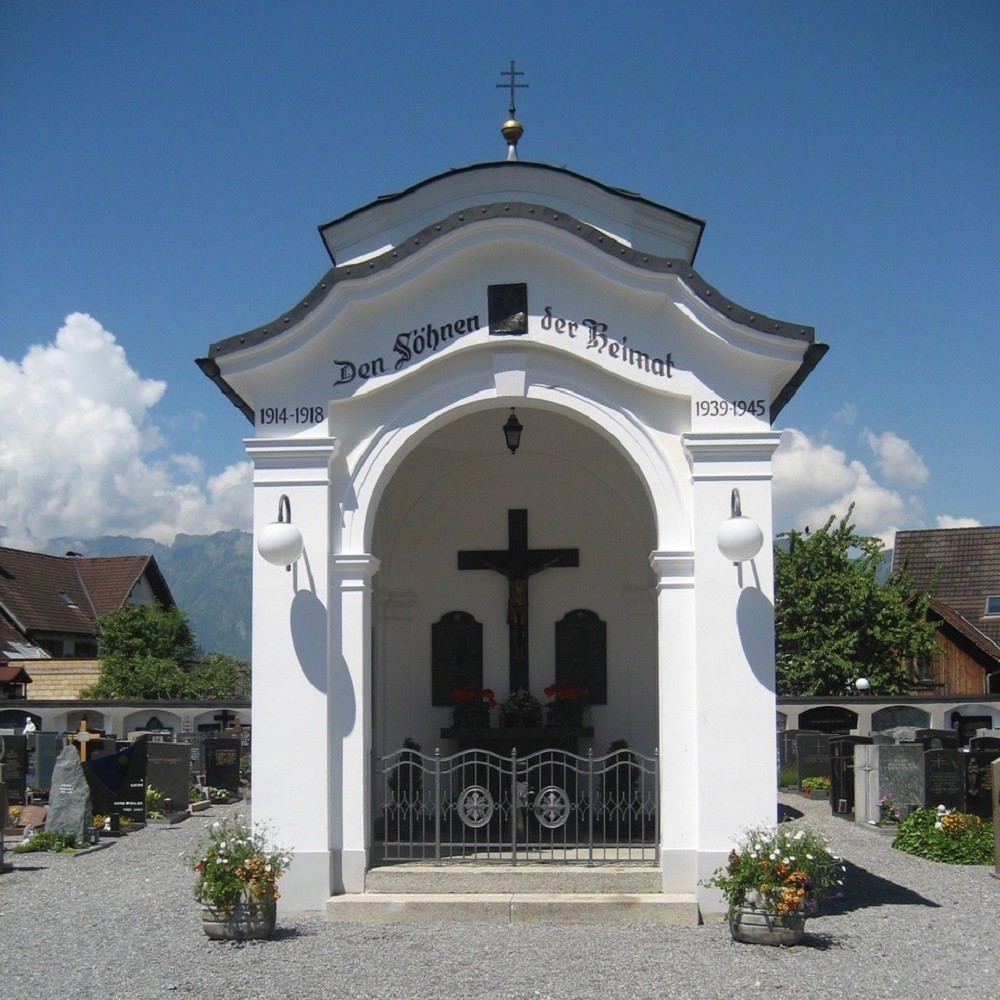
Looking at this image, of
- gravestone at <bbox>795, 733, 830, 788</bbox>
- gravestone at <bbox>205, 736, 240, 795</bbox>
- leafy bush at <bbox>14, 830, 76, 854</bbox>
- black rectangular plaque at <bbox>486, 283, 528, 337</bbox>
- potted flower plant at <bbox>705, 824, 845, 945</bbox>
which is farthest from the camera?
gravestone at <bbox>795, 733, 830, 788</bbox>

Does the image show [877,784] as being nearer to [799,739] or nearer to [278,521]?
[799,739]

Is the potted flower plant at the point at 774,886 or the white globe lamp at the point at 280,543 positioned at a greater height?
the white globe lamp at the point at 280,543

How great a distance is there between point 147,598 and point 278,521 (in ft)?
152

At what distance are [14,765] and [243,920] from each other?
11521 mm

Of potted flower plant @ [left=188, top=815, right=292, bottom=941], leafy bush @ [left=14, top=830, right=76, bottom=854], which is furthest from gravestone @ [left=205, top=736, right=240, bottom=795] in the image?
potted flower plant @ [left=188, top=815, right=292, bottom=941]

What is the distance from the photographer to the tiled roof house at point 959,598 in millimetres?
38594

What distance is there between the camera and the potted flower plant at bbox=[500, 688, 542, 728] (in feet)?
46.2

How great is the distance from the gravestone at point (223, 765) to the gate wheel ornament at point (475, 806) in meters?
11.0

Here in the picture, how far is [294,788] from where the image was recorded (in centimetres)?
1077

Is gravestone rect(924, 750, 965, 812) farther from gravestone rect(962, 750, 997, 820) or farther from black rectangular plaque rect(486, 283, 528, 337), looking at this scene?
black rectangular plaque rect(486, 283, 528, 337)

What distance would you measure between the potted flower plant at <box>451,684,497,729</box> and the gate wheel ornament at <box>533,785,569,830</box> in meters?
2.49

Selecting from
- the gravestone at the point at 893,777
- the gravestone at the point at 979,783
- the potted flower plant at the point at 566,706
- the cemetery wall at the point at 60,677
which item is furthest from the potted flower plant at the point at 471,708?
the cemetery wall at the point at 60,677

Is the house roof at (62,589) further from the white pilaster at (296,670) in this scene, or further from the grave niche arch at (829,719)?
the white pilaster at (296,670)

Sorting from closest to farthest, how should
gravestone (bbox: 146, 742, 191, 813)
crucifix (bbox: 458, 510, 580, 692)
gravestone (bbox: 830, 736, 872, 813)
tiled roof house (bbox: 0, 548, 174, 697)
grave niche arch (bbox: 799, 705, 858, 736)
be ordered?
crucifix (bbox: 458, 510, 580, 692) < gravestone (bbox: 830, 736, 872, 813) < gravestone (bbox: 146, 742, 191, 813) < grave niche arch (bbox: 799, 705, 858, 736) < tiled roof house (bbox: 0, 548, 174, 697)
